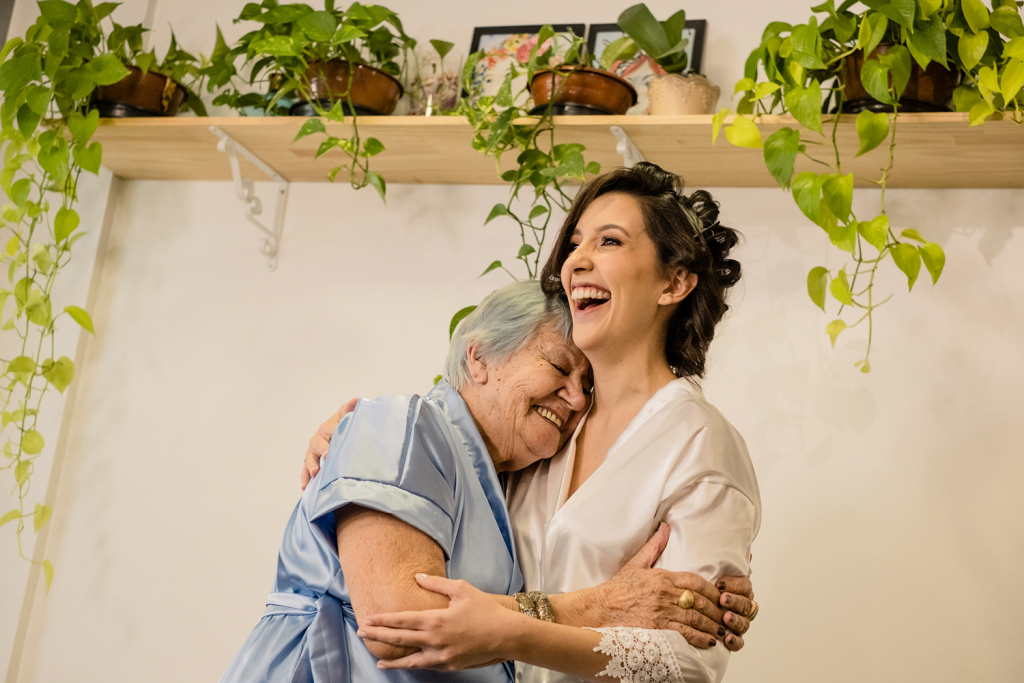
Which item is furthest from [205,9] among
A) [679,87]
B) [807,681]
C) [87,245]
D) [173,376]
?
[807,681]

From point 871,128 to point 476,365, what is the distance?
31.5 inches

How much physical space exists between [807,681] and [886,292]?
79 centimetres

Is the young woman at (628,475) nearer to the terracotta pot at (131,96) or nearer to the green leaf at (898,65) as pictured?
the green leaf at (898,65)

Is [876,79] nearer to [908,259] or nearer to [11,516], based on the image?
[908,259]

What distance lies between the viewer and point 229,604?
224cm

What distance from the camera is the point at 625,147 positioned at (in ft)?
6.30

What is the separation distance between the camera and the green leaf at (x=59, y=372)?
7.30 feet

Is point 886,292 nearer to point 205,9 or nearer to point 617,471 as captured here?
point 617,471

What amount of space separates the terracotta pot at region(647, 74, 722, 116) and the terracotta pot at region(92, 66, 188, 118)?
3.82 feet

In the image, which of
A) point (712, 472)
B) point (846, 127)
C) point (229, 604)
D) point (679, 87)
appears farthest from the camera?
point (229, 604)

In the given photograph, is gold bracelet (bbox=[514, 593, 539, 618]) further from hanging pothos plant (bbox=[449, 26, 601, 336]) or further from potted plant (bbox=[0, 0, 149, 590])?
potted plant (bbox=[0, 0, 149, 590])

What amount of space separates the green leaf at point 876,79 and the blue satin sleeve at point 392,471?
0.98 metres

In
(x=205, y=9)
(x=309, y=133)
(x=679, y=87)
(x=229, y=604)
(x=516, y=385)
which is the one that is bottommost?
(x=229, y=604)

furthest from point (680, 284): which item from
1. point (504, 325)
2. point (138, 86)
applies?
point (138, 86)
